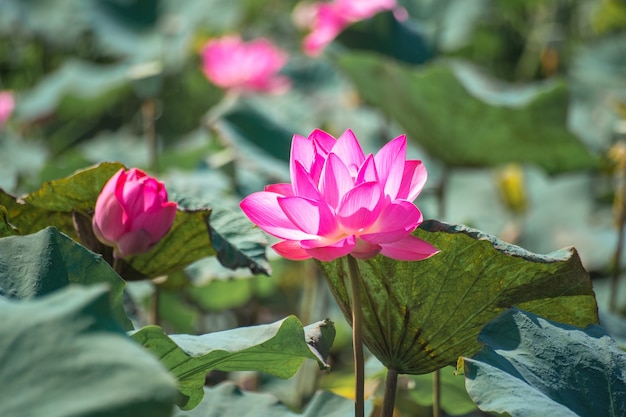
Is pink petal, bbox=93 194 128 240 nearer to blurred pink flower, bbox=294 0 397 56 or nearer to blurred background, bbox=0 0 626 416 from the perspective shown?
blurred background, bbox=0 0 626 416

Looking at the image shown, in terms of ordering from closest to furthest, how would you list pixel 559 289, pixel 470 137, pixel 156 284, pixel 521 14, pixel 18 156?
pixel 559 289, pixel 156 284, pixel 470 137, pixel 18 156, pixel 521 14

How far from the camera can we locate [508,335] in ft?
2.52

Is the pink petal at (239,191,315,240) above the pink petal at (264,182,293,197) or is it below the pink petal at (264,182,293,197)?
below

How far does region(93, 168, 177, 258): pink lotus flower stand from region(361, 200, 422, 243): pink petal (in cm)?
24

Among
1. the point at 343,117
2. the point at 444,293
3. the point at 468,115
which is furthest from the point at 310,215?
the point at 343,117

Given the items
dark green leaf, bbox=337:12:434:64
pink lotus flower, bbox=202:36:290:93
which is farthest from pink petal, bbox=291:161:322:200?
pink lotus flower, bbox=202:36:290:93

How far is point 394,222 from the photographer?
73 centimetres

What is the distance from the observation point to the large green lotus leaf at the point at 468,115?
1669 millimetres

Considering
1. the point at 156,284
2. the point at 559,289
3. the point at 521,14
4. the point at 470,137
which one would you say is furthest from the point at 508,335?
the point at 521,14

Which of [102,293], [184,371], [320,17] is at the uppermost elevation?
[320,17]

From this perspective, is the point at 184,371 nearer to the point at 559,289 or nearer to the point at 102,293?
the point at 102,293

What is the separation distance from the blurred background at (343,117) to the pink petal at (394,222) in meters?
0.37

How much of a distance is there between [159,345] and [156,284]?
48 cm

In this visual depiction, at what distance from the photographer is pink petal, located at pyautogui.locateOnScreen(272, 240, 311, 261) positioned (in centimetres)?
76
